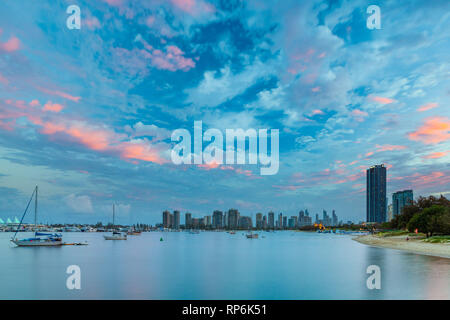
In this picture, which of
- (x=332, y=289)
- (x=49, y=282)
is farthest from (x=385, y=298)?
(x=49, y=282)
